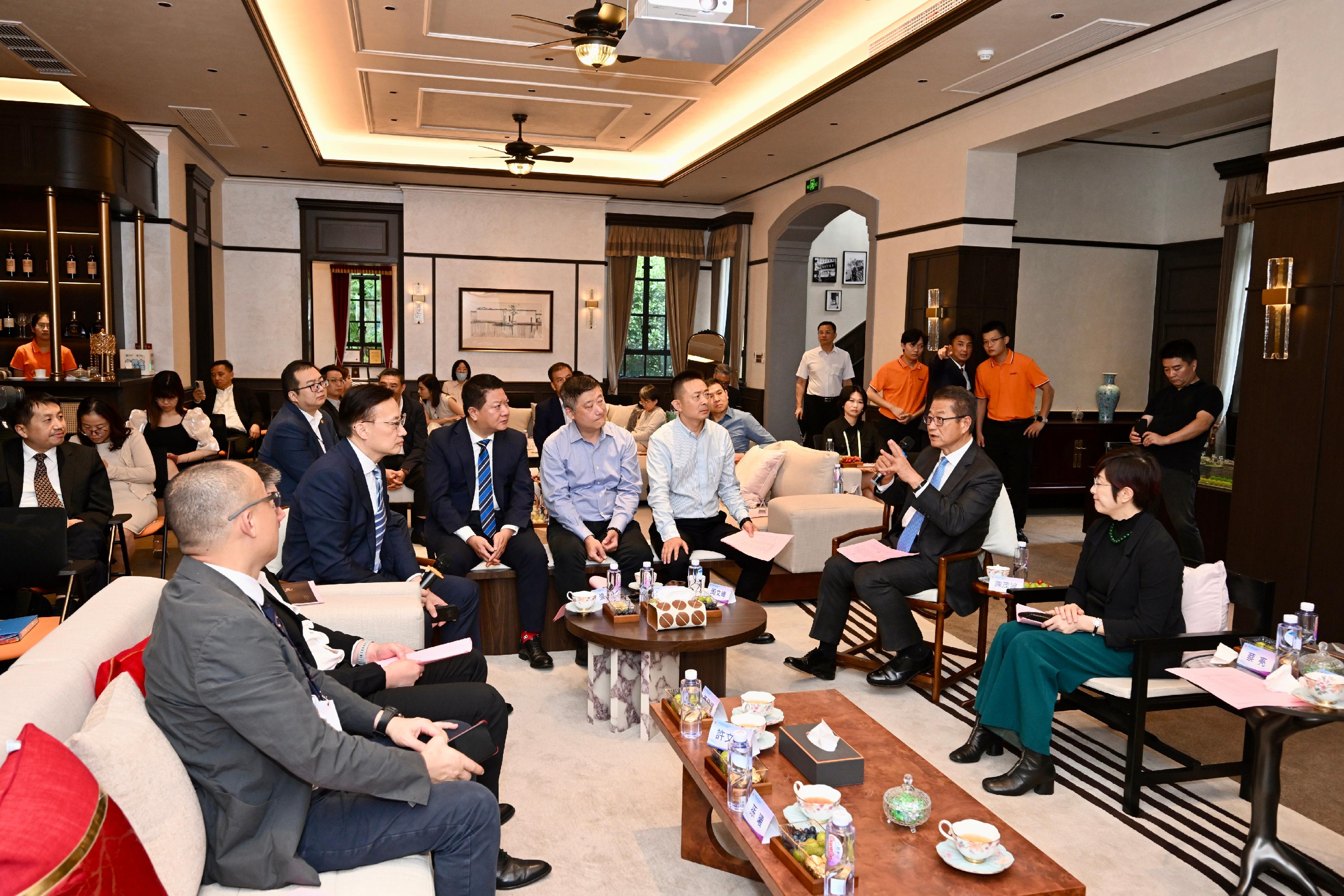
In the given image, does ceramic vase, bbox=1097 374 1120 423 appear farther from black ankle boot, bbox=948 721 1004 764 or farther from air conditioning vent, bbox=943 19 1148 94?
black ankle boot, bbox=948 721 1004 764

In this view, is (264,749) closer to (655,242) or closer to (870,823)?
(870,823)

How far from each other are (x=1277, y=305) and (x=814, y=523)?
283cm

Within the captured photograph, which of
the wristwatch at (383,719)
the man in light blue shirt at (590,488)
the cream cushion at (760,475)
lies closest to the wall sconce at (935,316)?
the cream cushion at (760,475)

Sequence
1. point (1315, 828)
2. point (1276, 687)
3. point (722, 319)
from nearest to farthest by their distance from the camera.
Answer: point (1276, 687)
point (1315, 828)
point (722, 319)

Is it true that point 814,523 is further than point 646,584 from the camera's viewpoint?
Yes

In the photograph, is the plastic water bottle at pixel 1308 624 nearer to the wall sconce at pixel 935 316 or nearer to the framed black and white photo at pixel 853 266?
the wall sconce at pixel 935 316

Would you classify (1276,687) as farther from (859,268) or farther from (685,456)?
(859,268)

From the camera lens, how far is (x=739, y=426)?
6750 millimetres

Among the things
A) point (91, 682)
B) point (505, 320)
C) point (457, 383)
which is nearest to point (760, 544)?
point (91, 682)

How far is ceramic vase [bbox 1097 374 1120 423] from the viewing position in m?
9.36

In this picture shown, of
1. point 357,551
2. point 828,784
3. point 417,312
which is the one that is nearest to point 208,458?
point 357,551

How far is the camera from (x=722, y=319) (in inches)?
531

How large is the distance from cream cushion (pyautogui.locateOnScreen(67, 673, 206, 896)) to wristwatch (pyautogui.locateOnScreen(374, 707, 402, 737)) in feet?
1.59

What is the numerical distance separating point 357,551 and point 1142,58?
5.79 meters
